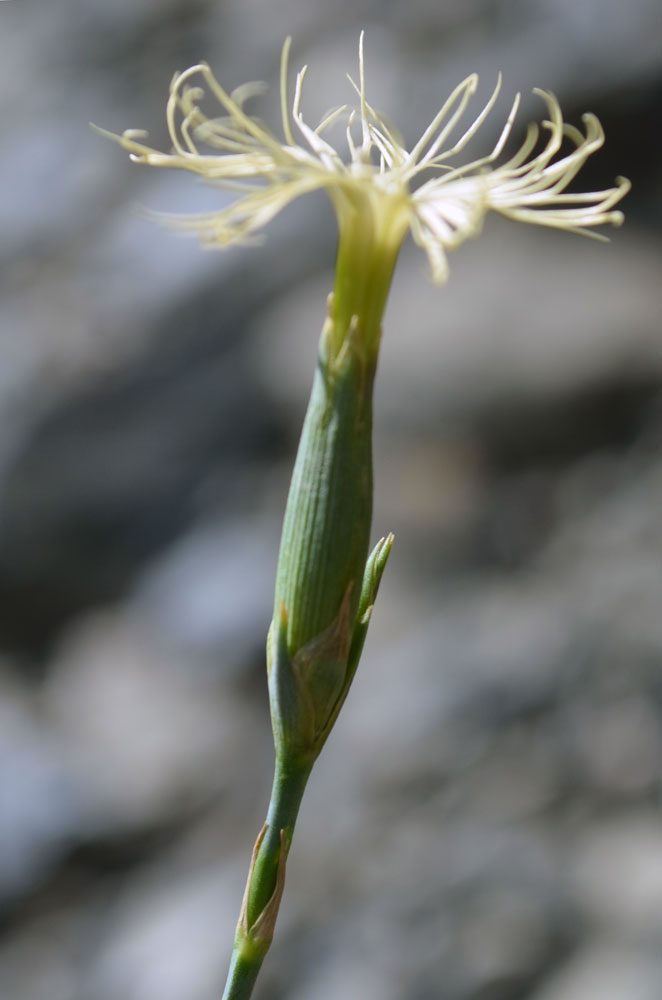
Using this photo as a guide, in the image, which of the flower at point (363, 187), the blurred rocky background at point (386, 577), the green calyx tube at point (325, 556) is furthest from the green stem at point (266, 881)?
the blurred rocky background at point (386, 577)

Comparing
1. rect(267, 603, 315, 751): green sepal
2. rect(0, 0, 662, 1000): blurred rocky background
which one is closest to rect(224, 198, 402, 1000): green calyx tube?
rect(267, 603, 315, 751): green sepal

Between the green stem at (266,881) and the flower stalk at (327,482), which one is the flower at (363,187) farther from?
the green stem at (266,881)

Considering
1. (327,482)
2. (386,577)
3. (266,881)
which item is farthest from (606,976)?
(327,482)

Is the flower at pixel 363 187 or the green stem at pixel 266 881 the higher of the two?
the flower at pixel 363 187

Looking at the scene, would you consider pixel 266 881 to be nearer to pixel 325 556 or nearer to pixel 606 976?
pixel 325 556

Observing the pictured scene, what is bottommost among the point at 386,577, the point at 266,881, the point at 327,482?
the point at 266,881
